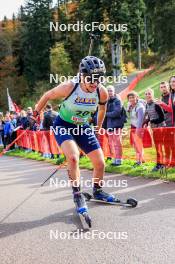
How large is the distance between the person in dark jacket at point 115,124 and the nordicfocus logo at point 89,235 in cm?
617

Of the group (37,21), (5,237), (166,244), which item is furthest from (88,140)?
(37,21)

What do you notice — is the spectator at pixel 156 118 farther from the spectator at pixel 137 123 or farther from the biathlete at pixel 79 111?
the biathlete at pixel 79 111

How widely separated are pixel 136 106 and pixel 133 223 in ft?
19.5

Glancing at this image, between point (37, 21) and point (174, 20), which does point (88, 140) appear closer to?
point (174, 20)

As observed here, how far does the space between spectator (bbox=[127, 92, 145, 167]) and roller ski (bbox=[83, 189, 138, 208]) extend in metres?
3.79

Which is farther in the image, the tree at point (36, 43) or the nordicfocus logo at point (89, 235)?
the tree at point (36, 43)

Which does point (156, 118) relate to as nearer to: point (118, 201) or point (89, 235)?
point (118, 201)

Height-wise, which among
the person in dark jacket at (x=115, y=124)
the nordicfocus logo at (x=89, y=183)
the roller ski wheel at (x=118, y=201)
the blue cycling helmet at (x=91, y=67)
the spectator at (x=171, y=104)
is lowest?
the nordicfocus logo at (x=89, y=183)

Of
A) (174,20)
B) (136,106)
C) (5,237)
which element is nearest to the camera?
(5,237)

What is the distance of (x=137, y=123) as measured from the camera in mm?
10953

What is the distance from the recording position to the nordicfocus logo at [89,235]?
487 cm

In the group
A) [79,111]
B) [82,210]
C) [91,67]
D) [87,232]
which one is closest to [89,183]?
[79,111]

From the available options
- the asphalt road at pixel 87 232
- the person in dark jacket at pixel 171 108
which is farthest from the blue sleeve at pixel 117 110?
the asphalt road at pixel 87 232

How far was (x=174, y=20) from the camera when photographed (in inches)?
1993
